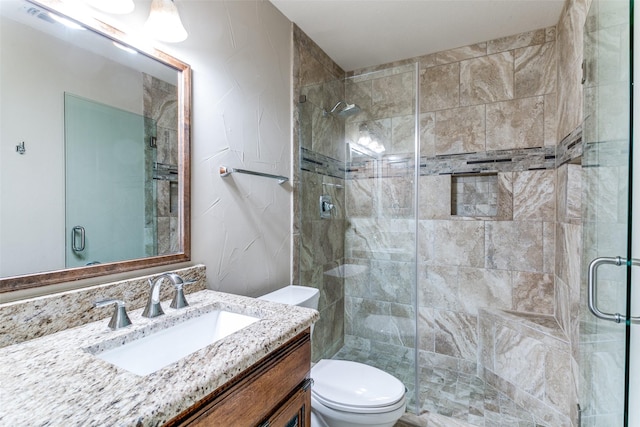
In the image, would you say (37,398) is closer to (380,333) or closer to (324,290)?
(324,290)

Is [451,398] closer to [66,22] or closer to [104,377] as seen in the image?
[104,377]

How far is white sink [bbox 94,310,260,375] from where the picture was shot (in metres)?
0.87

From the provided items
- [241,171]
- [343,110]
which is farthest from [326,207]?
[241,171]

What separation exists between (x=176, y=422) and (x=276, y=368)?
0.33 m

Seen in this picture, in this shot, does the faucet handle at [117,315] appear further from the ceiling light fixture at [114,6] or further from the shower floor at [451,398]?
the shower floor at [451,398]

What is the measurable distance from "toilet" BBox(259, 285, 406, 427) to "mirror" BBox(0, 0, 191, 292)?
80cm

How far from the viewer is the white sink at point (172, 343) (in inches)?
34.1

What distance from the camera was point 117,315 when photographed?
3.01 ft

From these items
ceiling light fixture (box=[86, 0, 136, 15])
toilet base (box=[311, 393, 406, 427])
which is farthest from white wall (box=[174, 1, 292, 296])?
toilet base (box=[311, 393, 406, 427])

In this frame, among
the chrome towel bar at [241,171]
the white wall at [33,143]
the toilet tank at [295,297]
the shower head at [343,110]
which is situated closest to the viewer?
the white wall at [33,143]

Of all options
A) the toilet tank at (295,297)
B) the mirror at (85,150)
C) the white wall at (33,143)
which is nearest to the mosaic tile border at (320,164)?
the toilet tank at (295,297)

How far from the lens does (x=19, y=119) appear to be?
84cm

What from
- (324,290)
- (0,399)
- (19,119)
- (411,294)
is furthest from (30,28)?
(411,294)

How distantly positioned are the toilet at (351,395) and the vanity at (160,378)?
17.1 inches
